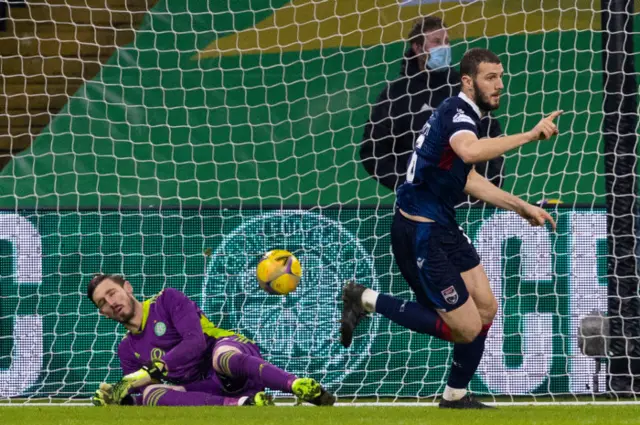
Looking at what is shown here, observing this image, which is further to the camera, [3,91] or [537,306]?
[3,91]

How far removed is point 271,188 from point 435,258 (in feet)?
11.1

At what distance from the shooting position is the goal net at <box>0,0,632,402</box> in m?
8.03

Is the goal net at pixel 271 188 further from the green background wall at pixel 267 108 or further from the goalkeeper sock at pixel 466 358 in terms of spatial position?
the goalkeeper sock at pixel 466 358

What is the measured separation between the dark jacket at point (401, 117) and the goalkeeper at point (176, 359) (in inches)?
76.9

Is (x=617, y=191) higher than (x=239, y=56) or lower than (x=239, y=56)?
lower

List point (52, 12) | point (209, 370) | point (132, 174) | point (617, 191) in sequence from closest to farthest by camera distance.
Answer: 1. point (209, 370)
2. point (617, 191)
3. point (132, 174)
4. point (52, 12)

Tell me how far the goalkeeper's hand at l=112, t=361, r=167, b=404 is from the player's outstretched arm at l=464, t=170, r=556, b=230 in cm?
211

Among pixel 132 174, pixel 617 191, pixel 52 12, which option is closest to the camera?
pixel 617 191

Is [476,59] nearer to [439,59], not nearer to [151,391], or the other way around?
[439,59]

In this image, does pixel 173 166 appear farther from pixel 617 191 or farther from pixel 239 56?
pixel 617 191

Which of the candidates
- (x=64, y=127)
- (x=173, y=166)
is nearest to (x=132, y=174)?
(x=173, y=166)

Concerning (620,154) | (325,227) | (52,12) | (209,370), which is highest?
(52,12)

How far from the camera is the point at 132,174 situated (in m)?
9.48

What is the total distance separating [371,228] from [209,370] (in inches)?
61.6
